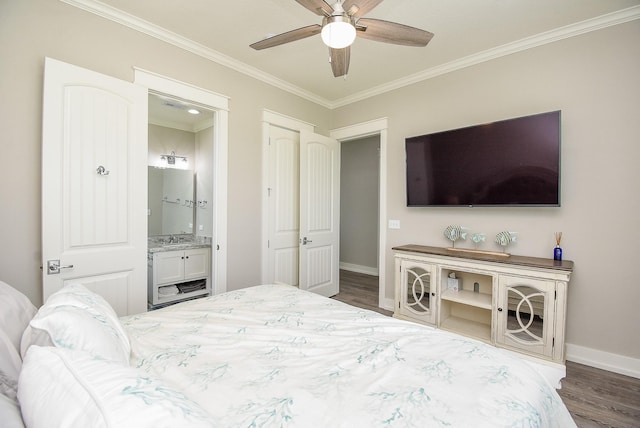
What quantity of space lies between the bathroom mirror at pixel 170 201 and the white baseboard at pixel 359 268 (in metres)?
3.22

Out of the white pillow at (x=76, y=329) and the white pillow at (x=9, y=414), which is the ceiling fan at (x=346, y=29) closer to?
the white pillow at (x=76, y=329)

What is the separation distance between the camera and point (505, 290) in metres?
2.36

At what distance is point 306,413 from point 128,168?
2235mm

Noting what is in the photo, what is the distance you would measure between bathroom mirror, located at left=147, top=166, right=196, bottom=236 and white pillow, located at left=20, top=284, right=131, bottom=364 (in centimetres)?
341

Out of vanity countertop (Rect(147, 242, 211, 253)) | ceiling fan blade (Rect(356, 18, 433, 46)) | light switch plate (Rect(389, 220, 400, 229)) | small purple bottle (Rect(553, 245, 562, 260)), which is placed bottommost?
vanity countertop (Rect(147, 242, 211, 253))

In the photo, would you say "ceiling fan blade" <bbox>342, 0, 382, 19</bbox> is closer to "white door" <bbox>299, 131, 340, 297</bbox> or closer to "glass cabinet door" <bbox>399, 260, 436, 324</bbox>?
"white door" <bbox>299, 131, 340, 297</bbox>

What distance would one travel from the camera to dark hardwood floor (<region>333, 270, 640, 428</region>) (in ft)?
5.59

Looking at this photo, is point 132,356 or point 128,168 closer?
point 132,356

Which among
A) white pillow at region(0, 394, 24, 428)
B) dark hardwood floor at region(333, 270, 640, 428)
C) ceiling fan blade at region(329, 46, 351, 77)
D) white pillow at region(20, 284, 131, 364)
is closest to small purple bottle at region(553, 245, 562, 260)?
dark hardwood floor at region(333, 270, 640, 428)

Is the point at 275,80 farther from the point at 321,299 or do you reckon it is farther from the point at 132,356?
the point at 132,356

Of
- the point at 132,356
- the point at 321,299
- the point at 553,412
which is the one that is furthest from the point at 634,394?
the point at 132,356

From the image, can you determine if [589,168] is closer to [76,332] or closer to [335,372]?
[335,372]

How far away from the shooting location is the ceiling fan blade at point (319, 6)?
152cm

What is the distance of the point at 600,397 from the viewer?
6.26 ft
